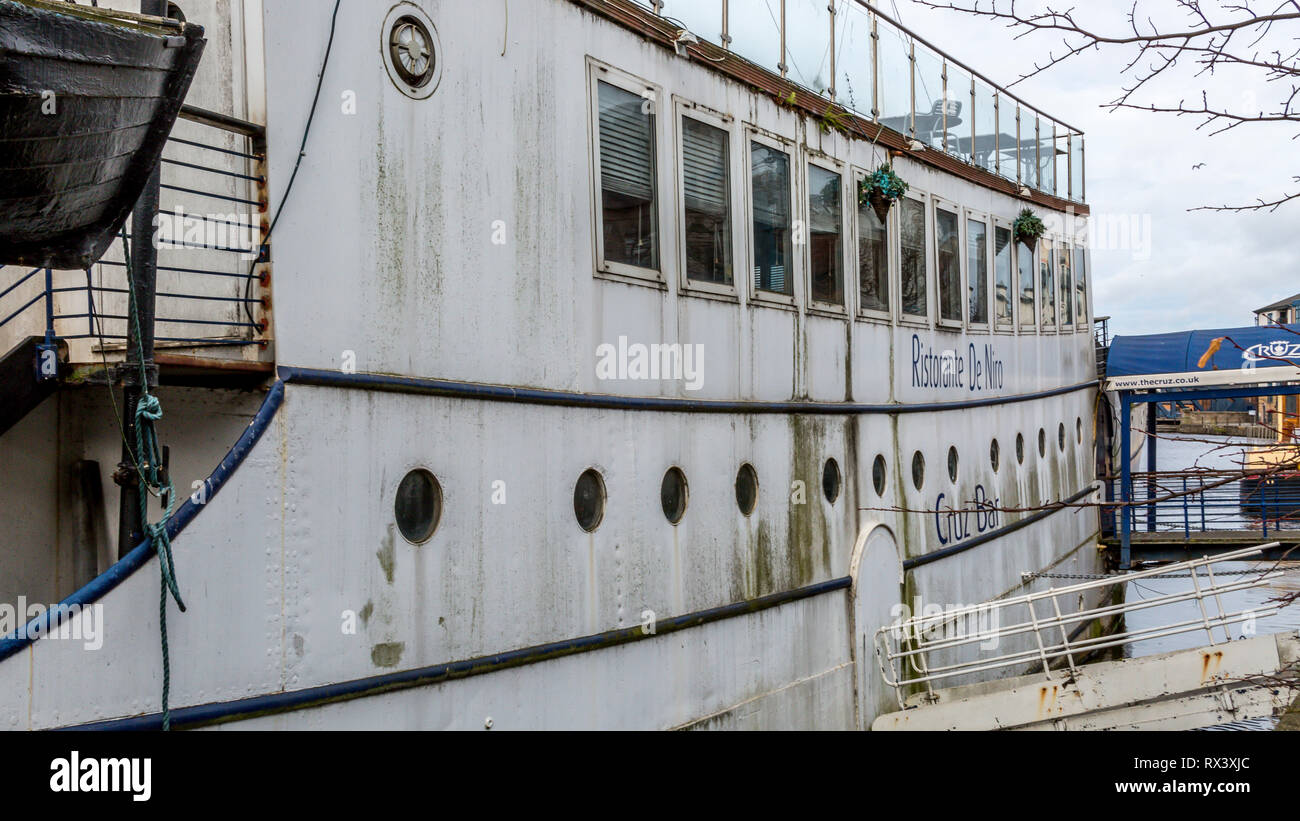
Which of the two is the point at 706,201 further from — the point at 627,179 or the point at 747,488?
the point at 747,488

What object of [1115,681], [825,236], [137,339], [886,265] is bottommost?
[1115,681]

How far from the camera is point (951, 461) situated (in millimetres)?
11789

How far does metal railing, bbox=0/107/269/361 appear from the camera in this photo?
4.75 meters

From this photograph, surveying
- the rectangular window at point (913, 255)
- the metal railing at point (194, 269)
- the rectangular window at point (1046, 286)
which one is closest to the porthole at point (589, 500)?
the metal railing at point (194, 269)

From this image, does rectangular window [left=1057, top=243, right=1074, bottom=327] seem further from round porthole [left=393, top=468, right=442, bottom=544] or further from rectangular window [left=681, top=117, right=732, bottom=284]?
round porthole [left=393, top=468, right=442, bottom=544]

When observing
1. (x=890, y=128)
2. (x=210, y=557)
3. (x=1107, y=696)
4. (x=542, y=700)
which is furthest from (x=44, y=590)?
(x=890, y=128)

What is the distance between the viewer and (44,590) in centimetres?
548

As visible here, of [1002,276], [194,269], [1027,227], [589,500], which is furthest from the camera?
[1027,227]

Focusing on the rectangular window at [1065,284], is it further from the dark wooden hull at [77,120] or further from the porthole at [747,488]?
the dark wooden hull at [77,120]

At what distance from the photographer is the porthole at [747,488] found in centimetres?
813

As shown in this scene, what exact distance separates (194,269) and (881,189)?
22.1 ft

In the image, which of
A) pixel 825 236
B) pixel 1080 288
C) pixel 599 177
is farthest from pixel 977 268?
pixel 599 177

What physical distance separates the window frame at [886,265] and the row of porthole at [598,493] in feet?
4.22
